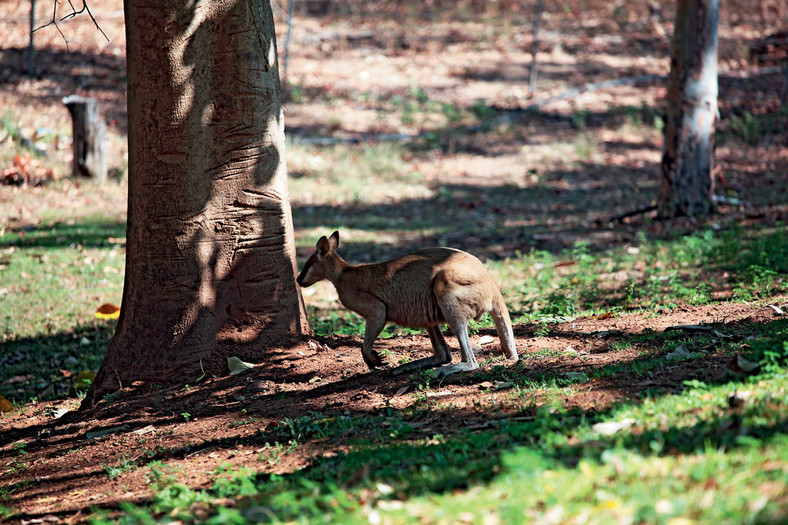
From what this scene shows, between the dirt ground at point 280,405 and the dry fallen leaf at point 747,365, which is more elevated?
the dry fallen leaf at point 747,365

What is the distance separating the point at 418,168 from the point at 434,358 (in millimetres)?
12213

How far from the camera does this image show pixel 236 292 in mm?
6648

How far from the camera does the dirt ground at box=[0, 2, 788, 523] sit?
16.3ft

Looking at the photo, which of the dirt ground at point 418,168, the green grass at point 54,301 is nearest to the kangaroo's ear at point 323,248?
the dirt ground at point 418,168

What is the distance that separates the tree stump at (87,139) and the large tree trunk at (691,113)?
1068 cm

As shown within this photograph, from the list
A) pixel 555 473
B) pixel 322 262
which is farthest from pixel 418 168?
pixel 555 473

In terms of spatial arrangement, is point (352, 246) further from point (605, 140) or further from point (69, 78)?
point (69, 78)

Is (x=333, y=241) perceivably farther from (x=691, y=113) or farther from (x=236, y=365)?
(x=691, y=113)

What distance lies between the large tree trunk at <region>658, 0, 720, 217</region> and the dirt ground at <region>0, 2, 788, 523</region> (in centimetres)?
89

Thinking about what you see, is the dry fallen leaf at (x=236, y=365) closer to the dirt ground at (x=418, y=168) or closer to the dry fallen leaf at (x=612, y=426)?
the dirt ground at (x=418, y=168)

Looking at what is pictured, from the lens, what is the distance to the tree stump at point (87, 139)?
48.1ft

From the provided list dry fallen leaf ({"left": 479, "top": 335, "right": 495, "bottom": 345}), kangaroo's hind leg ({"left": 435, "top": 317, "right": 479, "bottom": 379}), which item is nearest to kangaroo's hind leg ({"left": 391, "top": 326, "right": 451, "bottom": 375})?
kangaroo's hind leg ({"left": 435, "top": 317, "right": 479, "bottom": 379})

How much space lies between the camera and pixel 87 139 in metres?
14.8

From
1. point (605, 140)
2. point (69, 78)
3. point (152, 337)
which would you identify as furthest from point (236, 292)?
point (69, 78)
